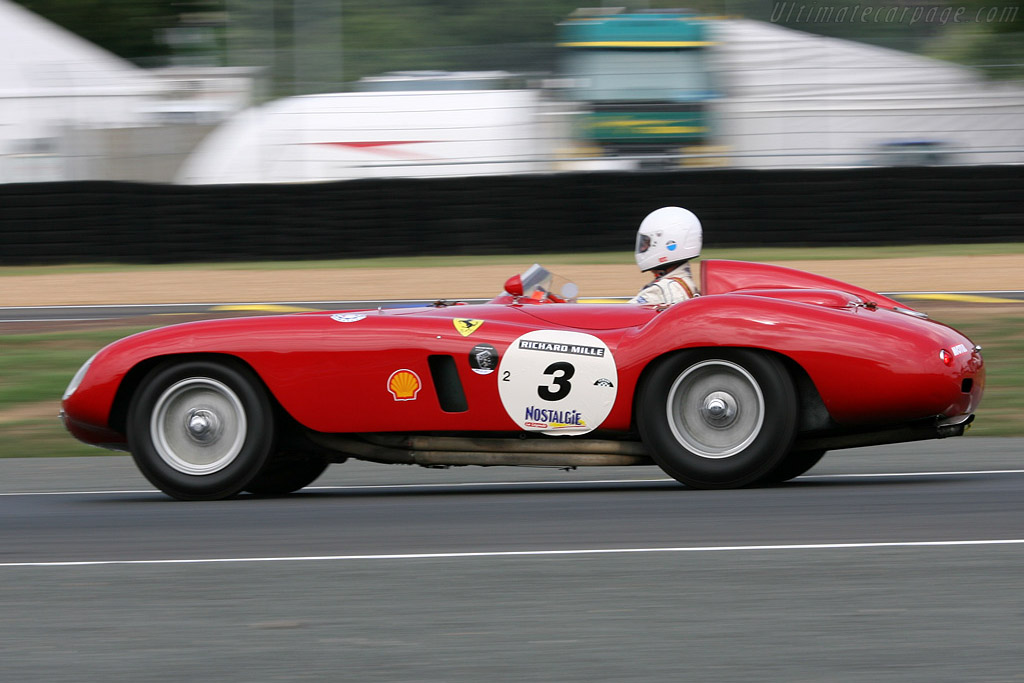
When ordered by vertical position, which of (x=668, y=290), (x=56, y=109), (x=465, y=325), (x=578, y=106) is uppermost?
(x=56, y=109)

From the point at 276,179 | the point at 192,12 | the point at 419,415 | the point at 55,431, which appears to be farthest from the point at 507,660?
the point at 192,12

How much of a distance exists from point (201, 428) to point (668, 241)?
2133 millimetres

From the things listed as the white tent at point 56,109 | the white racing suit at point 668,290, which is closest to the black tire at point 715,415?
the white racing suit at point 668,290

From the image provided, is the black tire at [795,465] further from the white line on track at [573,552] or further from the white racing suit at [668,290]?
the white line on track at [573,552]

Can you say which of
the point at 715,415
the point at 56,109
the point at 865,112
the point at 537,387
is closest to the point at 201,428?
the point at 537,387

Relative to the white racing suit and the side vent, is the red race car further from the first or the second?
the white racing suit

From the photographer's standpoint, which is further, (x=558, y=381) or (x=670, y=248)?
(x=670, y=248)

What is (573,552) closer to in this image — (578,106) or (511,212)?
(511,212)

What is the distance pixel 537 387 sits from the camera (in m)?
5.79

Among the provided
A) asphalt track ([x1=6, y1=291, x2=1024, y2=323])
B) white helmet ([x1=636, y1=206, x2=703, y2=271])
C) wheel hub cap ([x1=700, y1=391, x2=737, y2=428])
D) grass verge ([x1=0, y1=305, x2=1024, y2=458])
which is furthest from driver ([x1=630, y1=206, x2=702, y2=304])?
asphalt track ([x1=6, y1=291, x2=1024, y2=323])

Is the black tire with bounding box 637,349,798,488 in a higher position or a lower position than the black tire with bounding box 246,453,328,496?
higher

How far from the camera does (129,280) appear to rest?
16969mm

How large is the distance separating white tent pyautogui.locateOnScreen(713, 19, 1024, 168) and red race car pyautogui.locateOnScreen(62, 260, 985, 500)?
→ 12167mm

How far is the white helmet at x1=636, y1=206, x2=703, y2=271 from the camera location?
638 cm
